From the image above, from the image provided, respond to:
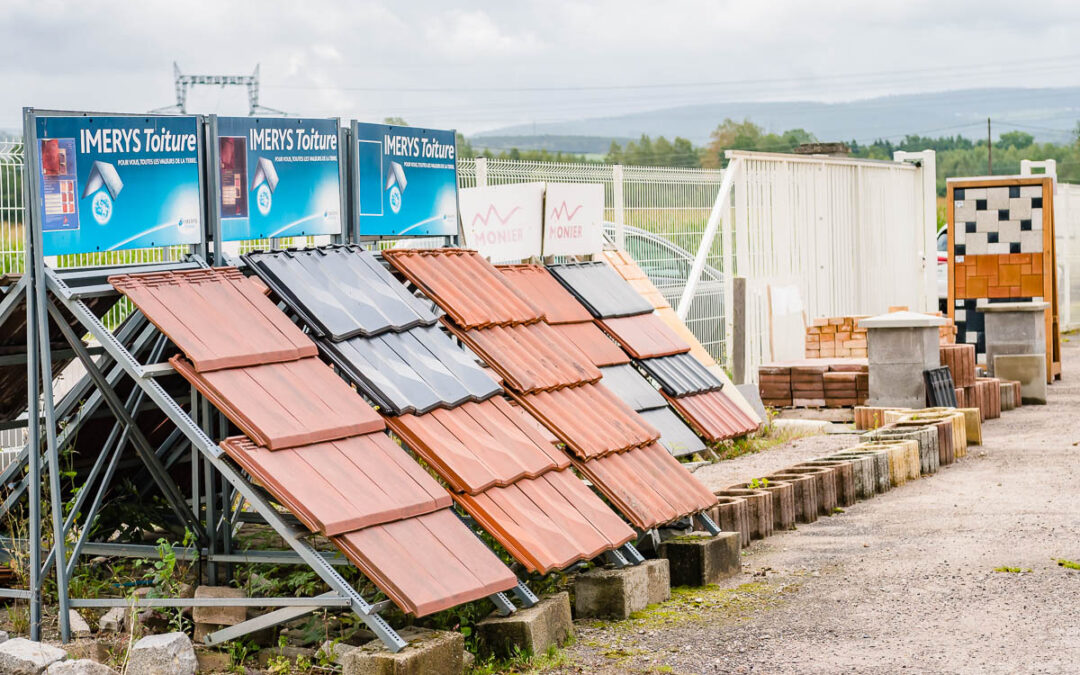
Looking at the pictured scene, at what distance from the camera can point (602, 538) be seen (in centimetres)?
743

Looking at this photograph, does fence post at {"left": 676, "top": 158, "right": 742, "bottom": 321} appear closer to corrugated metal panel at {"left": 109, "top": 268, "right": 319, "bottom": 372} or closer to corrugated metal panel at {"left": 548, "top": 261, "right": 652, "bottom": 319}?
corrugated metal panel at {"left": 548, "top": 261, "right": 652, "bottom": 319}

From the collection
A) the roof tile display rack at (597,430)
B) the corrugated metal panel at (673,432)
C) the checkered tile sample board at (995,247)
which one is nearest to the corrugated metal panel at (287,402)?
the roof tile display rack at (597,430)

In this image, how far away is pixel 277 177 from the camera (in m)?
7.90

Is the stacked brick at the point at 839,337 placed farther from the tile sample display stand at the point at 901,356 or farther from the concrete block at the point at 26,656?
the concrete block at the point at 26,656

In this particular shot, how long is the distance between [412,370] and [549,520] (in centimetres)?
110

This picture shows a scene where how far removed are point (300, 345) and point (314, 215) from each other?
1.29 meters

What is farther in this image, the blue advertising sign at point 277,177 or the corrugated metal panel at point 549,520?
the blue advertising sign at point 277,177

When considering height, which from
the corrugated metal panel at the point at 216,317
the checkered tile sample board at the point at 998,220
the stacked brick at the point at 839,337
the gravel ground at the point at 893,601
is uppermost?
the checkered tile sample board at the point at 998,220

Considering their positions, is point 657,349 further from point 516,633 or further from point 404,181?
point 516,633

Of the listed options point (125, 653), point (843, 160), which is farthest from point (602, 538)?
point (843, 160)

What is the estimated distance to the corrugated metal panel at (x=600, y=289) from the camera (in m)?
12.4

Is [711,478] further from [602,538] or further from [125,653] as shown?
[125,653]

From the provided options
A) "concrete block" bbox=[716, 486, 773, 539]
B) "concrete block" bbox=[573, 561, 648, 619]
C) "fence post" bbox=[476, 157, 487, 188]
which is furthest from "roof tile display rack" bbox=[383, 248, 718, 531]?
"fence post" bbox=[476, 157, 487, 188]

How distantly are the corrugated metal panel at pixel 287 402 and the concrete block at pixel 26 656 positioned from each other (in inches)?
50.2
